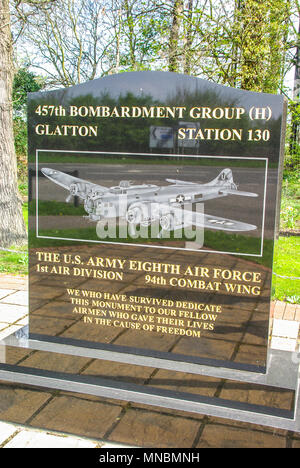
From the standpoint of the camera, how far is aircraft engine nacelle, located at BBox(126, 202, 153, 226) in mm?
2986

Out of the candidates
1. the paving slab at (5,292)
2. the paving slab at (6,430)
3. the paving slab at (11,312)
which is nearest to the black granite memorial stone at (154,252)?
the paving slab at (6,430)

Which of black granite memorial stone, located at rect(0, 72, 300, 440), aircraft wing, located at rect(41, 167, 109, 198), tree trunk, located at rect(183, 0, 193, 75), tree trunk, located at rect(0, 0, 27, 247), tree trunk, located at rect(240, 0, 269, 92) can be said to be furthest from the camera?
tree trunk, located at rect(183, 0, 193, 75)

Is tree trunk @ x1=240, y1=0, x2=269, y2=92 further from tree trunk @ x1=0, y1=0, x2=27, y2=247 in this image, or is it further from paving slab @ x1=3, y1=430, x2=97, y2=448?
paving slab @ x1=3, y1=430, x2=97, y2=448

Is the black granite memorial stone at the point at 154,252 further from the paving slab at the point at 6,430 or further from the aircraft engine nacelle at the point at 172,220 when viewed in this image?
the paving slab at the point at 6,430

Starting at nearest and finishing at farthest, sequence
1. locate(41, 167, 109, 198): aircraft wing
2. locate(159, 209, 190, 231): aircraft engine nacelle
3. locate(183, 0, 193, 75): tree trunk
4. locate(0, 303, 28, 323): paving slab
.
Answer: locate(159, 209, 190, 231): aircraft engine nacelle, locate(41, 167, 109, 198): aircraft wing, locate(0, 303, 28, 323): paving slab, locate(183, 0, 193, 75): tree trunk

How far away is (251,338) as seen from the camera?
279 cm

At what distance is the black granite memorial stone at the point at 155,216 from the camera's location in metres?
2.74

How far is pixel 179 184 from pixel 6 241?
15.1ft

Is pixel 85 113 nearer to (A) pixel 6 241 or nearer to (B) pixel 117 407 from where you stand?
(B) pixel 117 407

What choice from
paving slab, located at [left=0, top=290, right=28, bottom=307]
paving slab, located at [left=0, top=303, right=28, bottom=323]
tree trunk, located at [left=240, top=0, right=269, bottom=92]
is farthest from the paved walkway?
tree trunk, located at [left=240, top=0, right=269, bottom=92]

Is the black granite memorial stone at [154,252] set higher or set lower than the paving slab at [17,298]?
higher

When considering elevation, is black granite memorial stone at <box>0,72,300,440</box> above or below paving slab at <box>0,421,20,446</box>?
above

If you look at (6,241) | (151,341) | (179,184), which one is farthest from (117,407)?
(6,241)

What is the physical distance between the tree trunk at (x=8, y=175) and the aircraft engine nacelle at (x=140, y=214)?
4259mm
